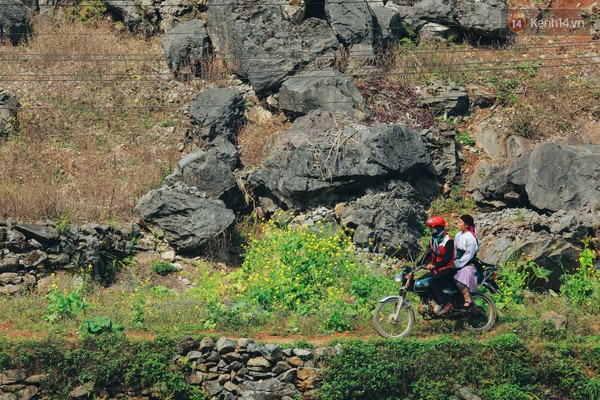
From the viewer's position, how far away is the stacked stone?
44.0ft

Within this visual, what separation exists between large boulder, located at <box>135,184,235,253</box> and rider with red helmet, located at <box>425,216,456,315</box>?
6627mm

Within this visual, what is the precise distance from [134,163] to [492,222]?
828 cm

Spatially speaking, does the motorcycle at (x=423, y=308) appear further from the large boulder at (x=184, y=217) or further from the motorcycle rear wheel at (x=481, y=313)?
the large boulder at (x=184, y=217)

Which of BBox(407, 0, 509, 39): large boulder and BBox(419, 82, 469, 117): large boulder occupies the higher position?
BBox(407, 0, 509, 39): large boulder

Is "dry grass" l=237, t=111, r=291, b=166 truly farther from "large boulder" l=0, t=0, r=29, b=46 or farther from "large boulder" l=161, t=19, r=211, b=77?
"large boulder" l=0, t=0, r=29, b=46

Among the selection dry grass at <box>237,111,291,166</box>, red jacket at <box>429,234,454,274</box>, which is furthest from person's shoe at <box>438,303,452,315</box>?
dry grass at <box>237,111,291,166</box>

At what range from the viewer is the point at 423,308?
559 inches

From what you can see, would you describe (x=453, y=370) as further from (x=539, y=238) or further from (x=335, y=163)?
(x=335, y=163)

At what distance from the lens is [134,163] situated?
22266mm

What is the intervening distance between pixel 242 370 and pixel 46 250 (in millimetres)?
6250

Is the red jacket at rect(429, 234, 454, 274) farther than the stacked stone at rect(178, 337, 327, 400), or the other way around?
the red jacket at rect(429, 234, 454, 274)

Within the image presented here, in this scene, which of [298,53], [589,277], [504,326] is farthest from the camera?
[298,53]

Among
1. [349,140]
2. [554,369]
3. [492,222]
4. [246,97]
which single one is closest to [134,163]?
[246,97]

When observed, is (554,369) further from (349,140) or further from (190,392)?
(349,140)
